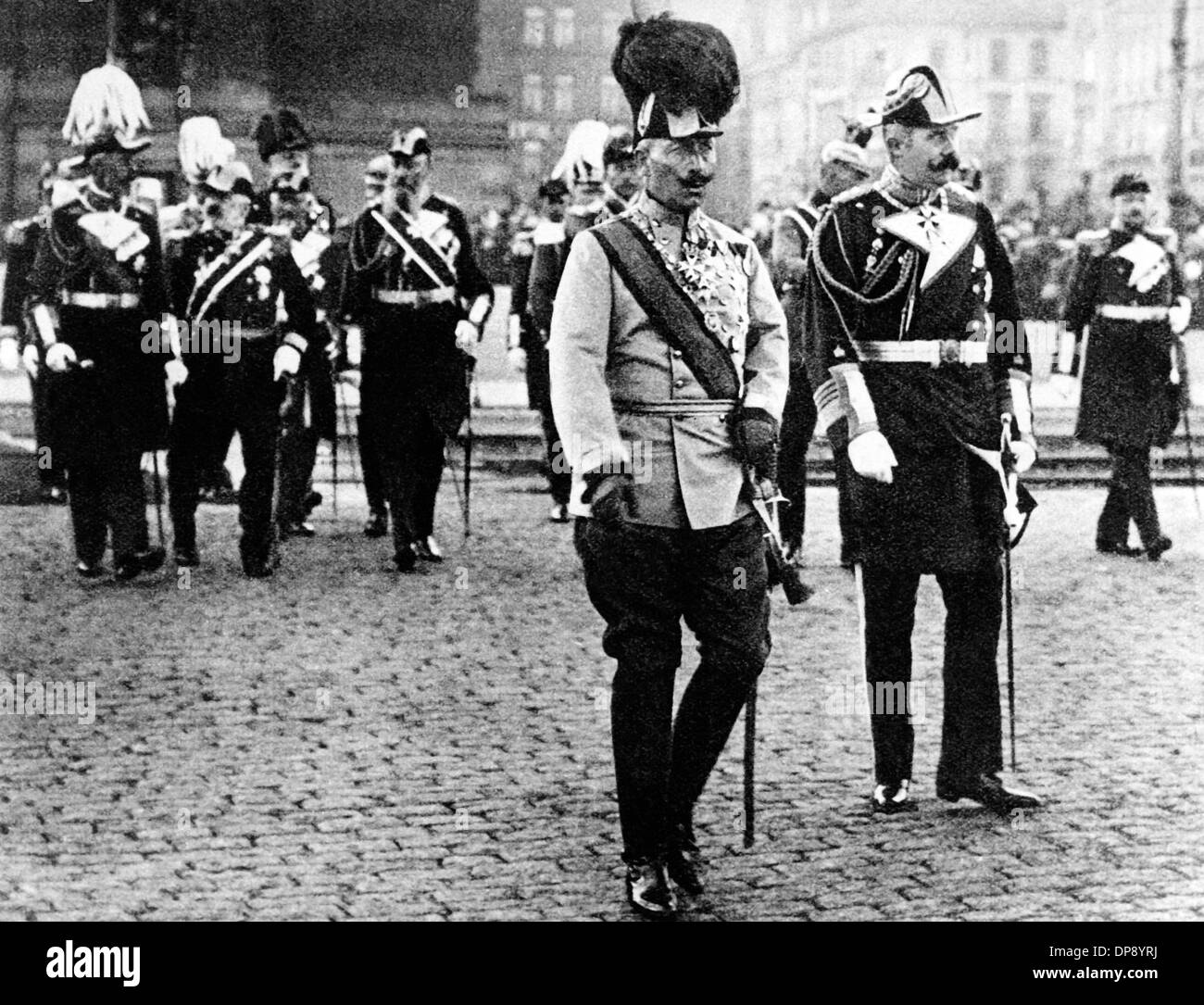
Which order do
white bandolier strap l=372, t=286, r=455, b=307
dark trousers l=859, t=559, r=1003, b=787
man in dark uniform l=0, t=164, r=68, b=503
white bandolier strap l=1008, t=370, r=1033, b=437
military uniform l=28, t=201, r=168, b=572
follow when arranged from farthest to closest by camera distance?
white bandolier strap l=372, t=286, r=455, b=307
man in dark uniform l=0, t=164, r=68, b=503
military uniform l=28, t=201, r=168, b=572
white bandolier strap l=1008, t=370, r=1033, b=437
dark trousers l=859, t=559, r=1003, b=787

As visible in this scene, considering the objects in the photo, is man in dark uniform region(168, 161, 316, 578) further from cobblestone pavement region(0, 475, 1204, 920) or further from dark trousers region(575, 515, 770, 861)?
dark trousers region(575, 515, 770, 861)

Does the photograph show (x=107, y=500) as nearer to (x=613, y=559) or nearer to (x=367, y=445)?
(x=367, y=445)

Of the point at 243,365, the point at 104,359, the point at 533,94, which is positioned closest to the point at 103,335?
the point at 104,359

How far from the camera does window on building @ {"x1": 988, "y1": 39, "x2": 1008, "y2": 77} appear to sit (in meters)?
31.2

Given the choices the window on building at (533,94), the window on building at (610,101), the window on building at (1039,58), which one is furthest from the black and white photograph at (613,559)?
the window on building at (1039,58)

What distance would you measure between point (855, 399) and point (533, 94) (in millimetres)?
21754

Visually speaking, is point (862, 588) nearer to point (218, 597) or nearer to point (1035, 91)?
point (218, 597)

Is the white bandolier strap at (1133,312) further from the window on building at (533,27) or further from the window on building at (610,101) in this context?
the window on building at (610,101)

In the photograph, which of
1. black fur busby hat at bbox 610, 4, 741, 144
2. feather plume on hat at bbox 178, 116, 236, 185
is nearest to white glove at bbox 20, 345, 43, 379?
feather plume on hat at bbox 178, 116, 236, 185

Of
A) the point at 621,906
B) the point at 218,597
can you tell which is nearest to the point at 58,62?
the point at 218,597

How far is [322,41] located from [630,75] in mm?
17757

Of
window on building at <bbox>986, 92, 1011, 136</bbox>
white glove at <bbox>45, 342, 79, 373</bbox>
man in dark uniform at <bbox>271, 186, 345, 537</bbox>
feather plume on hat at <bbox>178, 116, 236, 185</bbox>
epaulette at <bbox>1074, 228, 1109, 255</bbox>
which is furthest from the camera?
window on building at <bbox>986, 92, 1011, 136</bbox>

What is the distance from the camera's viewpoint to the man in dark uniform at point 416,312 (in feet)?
37.4

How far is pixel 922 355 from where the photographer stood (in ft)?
21.3
